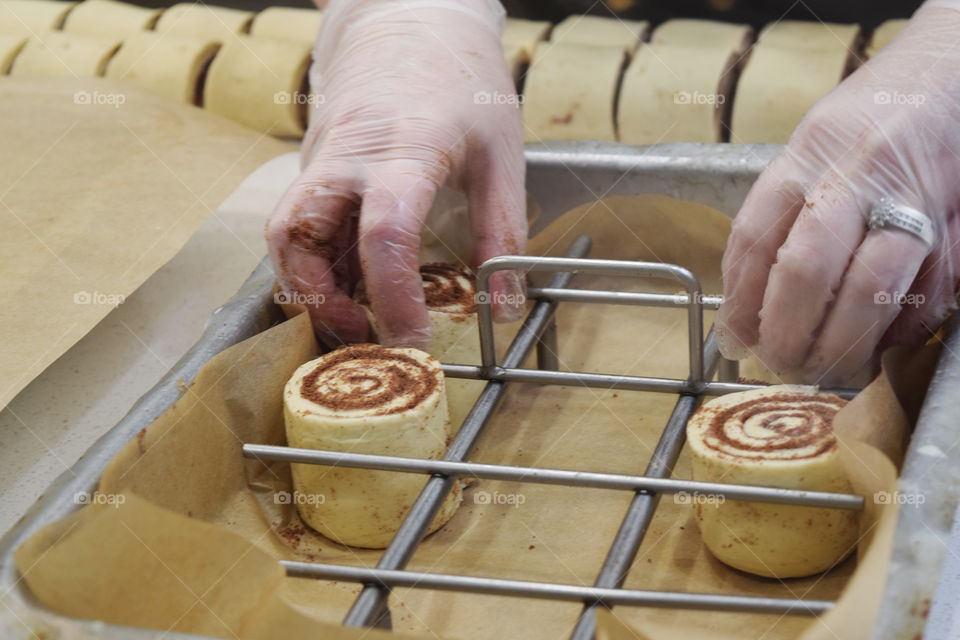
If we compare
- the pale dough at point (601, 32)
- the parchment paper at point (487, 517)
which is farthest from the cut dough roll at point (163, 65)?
the parchment paper at point (487, 517)

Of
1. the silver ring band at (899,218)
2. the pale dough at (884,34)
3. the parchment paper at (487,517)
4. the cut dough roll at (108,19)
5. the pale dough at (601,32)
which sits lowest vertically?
the parchment paper at (487,517)

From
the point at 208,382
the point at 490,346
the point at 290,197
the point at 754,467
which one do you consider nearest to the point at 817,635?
the point at 754,467

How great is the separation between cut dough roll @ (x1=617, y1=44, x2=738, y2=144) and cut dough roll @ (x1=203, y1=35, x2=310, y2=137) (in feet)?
2.54

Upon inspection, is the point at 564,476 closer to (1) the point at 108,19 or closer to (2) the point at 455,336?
(2) the point at 455,336

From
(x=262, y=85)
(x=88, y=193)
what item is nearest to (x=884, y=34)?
(x=262, y=85)

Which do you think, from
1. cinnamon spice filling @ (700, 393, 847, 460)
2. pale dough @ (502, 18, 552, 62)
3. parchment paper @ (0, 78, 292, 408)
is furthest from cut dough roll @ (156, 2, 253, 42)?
cinnamon spice filling @ (700, 393, 847, 460)

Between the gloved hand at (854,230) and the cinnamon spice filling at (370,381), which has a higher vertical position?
the gloved hand at (854,230)

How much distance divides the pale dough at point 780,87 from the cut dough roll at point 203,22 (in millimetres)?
1274

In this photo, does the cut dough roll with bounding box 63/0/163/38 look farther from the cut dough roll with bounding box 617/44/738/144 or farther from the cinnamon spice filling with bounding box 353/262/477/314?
the cinnamon spice filling with bounding box 353/262/477/314

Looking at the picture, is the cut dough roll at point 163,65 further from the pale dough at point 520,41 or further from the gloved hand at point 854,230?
the gloved hand at point 854,230

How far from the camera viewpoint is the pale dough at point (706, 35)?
7.36 feet

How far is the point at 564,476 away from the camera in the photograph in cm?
105

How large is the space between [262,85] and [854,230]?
1.63 m

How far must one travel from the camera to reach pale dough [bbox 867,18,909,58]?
6.88 ft
